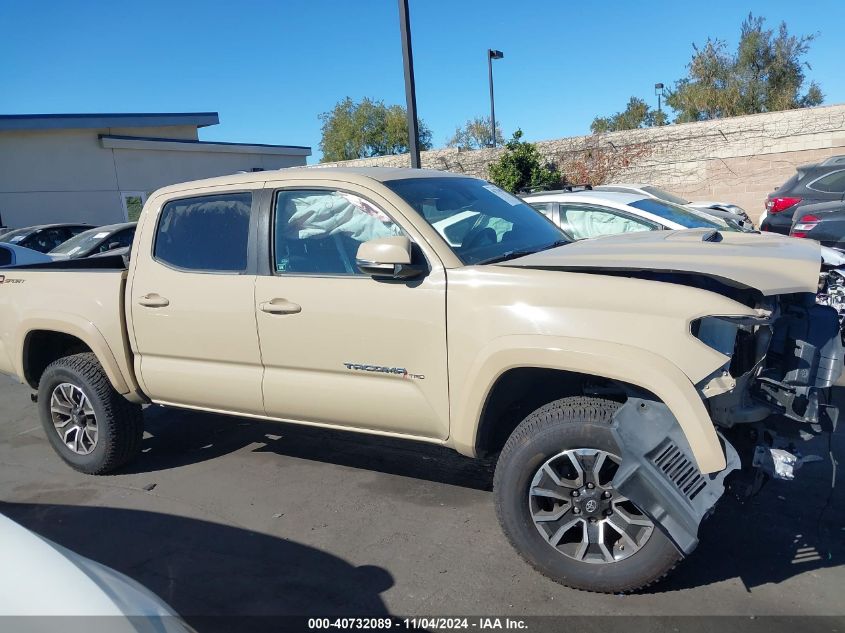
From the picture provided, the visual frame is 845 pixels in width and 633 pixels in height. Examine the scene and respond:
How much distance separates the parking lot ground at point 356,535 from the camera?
321cm

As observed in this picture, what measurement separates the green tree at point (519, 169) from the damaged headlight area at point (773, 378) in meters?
15.0

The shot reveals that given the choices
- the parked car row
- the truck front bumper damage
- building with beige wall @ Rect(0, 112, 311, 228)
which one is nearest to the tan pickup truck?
the truck front bumper damage

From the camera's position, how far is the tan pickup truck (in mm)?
2947

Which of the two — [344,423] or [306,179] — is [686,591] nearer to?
[344,423]

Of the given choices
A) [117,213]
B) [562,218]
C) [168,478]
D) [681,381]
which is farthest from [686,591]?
[117,213]

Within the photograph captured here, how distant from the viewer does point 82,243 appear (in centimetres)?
1216

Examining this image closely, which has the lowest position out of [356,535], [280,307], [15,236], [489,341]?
[356,535]

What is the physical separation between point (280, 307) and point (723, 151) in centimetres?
1599

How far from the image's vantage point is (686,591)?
3199 mm

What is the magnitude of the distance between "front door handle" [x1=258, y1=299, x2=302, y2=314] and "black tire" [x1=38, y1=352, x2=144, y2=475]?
5.32 ft

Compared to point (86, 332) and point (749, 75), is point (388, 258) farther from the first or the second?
point (749, 75)

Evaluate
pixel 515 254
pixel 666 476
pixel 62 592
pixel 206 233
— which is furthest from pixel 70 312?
pixel 666 476

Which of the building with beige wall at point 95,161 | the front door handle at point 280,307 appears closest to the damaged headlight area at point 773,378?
the front door handle at point 280,307

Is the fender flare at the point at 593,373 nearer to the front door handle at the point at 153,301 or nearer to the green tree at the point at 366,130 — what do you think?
the front door handle at the point at 153,301
